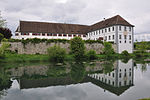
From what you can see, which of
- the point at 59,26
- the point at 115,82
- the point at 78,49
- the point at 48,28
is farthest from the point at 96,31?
the point at 115,82

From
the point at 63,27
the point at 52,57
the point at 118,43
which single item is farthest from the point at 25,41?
the point at 118,43

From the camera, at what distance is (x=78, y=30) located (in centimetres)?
4544

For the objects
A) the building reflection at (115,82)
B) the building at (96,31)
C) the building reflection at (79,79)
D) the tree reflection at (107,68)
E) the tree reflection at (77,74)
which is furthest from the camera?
the building at (96,31)

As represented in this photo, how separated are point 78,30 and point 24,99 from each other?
129 ft

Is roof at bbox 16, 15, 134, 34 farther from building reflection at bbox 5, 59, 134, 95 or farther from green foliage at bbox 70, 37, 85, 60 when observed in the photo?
building reflection at bbox 5, 59, 134, 95

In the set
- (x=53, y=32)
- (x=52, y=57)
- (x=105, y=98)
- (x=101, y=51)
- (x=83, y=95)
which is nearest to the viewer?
(x=105, y=98)

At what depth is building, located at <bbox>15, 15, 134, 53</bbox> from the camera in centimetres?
3611

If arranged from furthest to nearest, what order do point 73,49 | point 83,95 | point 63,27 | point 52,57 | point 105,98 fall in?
point 63,27 → point 73,49 → point 52,57 → point 83,95 → point 105,98

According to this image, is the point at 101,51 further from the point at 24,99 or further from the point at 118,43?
the point at 24,99

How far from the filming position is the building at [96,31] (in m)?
36.1

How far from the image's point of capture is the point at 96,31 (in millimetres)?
42906

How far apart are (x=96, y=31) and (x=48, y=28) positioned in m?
15.4

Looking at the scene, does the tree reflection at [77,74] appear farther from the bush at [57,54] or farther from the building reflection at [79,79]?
the bush at [57,54]

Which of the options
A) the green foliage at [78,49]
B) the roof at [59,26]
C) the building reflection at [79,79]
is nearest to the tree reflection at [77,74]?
the building reflection at [79,79]
